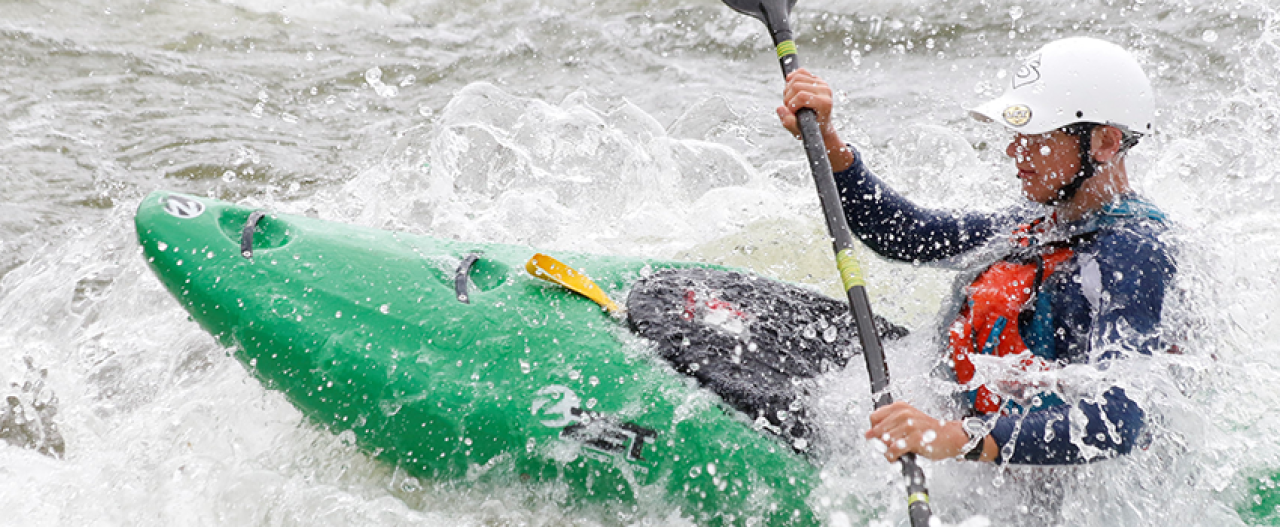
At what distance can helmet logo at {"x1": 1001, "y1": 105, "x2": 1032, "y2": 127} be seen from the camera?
2.23m

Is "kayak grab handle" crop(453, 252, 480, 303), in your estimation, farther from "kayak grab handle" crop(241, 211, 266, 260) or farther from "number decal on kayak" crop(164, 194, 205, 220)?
"number decal on kayak" crop(164, 194, 205, 220)

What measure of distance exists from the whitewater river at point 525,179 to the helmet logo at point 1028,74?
0.48 m

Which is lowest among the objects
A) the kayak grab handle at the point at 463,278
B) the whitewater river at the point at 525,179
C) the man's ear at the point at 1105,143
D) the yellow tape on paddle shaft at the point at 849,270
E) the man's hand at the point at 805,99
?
the whitewater river at the point at 525,179

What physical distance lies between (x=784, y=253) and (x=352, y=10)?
440 cm

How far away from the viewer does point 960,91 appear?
228 inches

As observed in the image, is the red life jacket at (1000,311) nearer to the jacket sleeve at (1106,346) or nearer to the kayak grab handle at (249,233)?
the jacket sleeve at (1106,346)

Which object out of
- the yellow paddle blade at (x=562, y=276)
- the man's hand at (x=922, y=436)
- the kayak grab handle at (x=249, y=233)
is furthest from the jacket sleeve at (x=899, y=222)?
the kayak grab handle at (x=249, y=233)

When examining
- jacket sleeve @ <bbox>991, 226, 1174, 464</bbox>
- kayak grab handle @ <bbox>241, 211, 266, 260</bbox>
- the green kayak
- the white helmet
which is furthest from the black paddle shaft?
kayak grab handle @ <bbox>241, 211, 266, 260</bbox>

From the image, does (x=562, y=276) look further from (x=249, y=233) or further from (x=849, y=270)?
(x=249, y=233)

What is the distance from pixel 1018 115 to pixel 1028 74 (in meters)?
0.13

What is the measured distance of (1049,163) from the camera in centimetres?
222

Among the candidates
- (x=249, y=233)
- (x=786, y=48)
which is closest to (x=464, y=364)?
(x=249, y=233)

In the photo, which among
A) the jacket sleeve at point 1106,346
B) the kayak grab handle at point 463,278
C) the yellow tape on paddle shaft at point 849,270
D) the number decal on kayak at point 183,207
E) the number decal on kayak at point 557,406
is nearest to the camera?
the jacket sleeve at point 1106,346

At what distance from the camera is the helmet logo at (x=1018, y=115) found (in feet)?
7.33
